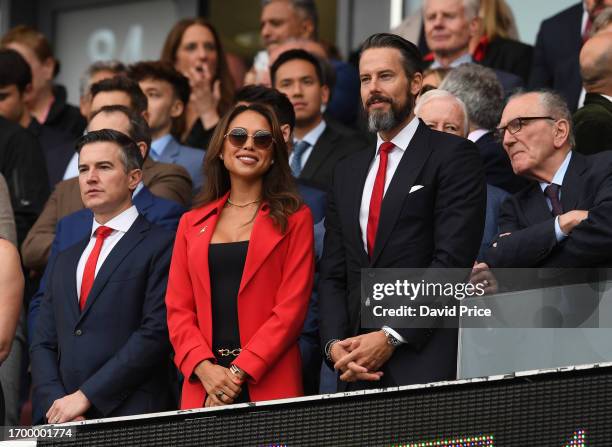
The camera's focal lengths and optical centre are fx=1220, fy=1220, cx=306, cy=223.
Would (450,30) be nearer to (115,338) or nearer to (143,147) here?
(143,147)

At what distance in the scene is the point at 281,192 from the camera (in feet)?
19.8

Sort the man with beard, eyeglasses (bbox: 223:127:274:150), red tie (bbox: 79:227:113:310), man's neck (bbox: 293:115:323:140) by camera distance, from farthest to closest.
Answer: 1. man's neck (bbox: 293:115:323:140)
2. red tie (bbox: 79:227:113:310)
3. eyeglasses (bbox: 223:127:274:150)
4. the man with beard

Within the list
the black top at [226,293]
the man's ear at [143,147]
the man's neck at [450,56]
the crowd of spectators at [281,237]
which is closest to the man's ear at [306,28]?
the man's neck at [450,56]

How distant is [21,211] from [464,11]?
328cm

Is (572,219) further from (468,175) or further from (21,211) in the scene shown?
(21,211)

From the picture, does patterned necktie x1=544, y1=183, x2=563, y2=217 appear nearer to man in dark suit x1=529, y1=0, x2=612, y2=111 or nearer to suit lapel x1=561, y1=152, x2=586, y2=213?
suit lapel x1=561, y1=152, x2=586, y2=213

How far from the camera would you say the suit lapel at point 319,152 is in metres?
7.66

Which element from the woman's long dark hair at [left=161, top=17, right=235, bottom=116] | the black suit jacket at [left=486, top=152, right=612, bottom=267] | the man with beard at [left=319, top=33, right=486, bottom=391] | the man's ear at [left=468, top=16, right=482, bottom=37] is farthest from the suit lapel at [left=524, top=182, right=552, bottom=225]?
A: the woman's long dark hair at [left=161, top=17, right=235, bottom=116]

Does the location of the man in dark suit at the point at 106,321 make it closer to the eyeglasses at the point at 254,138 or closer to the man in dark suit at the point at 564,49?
the eyeglasses at the point at 254,138

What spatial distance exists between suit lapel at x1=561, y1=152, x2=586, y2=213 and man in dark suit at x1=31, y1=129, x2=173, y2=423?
6.56 feet

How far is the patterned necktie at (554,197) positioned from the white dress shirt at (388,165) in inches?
29.8

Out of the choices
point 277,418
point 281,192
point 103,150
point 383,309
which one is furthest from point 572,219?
point 103,150

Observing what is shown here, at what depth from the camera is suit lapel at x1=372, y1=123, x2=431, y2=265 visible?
559cm

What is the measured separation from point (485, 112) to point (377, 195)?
168 centimetres
